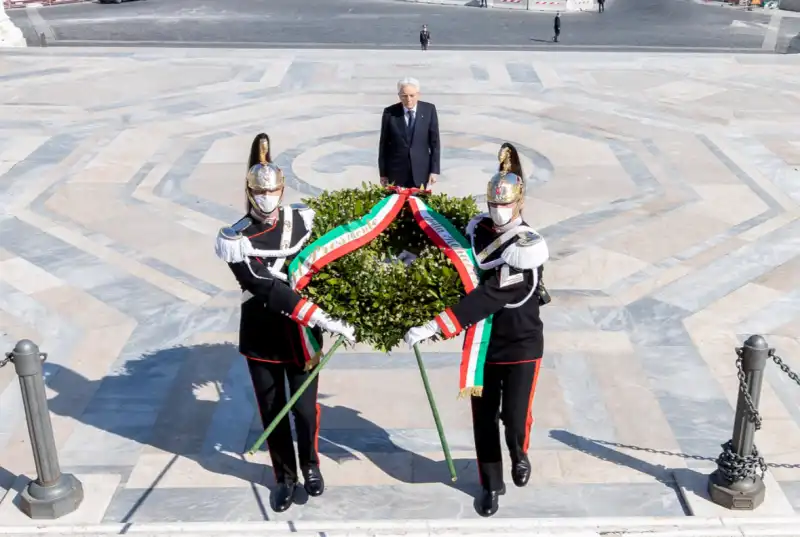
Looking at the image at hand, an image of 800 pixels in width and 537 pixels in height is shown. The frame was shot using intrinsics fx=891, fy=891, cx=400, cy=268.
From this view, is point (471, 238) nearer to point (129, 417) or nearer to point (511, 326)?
point (511, 326)

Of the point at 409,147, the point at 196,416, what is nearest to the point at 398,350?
→ the point at 196,416

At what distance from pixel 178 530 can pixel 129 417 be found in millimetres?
1498

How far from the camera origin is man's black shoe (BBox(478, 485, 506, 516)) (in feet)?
16.3

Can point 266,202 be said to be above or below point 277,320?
above

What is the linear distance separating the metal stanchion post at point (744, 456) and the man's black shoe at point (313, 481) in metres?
2.24

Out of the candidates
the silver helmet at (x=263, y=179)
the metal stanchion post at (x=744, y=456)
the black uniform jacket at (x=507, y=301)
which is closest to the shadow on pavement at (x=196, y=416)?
the black uniform jacket at (x=507, y=301)

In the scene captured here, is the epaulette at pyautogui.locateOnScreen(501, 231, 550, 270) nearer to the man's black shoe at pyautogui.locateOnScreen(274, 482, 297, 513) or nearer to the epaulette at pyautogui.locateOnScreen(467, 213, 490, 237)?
the epaulette at pyautogui.locateOnScreen(467, 213, 490, 237)

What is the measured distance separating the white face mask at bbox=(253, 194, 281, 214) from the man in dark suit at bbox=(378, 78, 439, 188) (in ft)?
9.41

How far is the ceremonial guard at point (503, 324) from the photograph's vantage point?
14.8ft

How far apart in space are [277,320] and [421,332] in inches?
31.9

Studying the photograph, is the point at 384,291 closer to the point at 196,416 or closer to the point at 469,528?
the point at 469,528

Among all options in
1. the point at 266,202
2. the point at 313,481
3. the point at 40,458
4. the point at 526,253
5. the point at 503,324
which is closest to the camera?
the point at 526,253

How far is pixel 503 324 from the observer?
475 cm

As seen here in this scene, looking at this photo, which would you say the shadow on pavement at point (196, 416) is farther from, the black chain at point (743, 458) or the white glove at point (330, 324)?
the black chain at point (743, 458)
